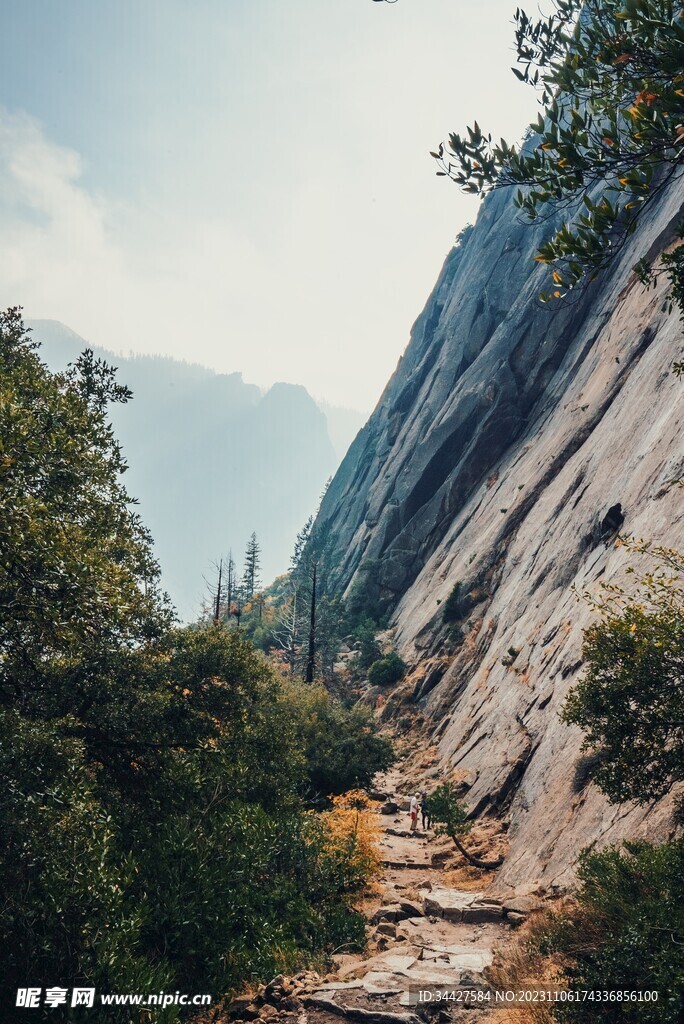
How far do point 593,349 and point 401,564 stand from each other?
31.6 meters

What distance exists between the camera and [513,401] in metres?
57.2

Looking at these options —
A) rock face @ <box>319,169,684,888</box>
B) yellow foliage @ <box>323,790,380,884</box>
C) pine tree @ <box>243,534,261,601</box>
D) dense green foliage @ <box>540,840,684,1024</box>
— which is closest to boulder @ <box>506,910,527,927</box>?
rock face @ <box>319,169,684,888</box>

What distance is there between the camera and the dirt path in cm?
862

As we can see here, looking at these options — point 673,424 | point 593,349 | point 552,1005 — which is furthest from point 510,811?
point 593,349

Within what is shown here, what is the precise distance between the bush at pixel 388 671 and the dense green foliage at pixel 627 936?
39428 millimetres

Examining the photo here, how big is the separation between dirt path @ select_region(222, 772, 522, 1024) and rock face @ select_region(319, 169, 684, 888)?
205 centimetres

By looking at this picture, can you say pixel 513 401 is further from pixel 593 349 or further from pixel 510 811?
pixel 510 811

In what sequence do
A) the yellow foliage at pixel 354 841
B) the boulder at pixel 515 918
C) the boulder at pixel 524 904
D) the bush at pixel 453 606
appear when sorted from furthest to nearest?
the bush at pixel 453 606, the yellow foliage at pixel 354 841, the boulder at pixel 524 904, the boulder at pixel 515 918

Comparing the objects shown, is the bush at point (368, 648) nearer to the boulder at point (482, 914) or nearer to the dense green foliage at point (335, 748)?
the dense green foliage at point (335, 748)

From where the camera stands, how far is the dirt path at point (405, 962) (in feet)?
28.3

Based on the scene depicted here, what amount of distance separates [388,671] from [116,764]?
37.3 meters

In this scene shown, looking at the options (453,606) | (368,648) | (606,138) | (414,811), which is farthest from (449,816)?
(368,648)

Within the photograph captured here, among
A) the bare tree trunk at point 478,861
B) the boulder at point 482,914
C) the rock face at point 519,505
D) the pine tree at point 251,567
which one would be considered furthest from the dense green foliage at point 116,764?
the pine tree at point 251,567

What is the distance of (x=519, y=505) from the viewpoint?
41188 mm
